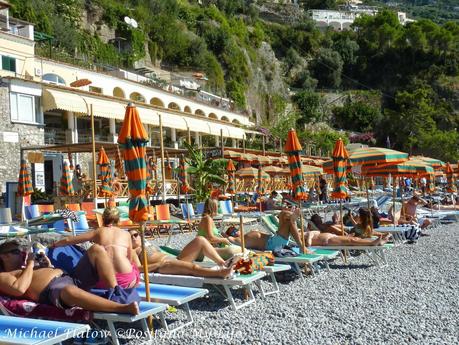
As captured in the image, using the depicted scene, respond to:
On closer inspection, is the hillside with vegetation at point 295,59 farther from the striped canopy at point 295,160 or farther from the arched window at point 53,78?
the striped canopy at point 295,160

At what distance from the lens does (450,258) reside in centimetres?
895

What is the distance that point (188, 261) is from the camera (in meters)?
6.03

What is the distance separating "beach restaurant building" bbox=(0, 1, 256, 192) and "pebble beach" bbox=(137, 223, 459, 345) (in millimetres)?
11921

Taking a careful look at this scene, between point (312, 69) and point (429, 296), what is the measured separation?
72.5 meters

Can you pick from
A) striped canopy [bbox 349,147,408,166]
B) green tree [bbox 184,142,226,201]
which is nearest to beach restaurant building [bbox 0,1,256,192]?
green tree [bbox 184,142,226,201]

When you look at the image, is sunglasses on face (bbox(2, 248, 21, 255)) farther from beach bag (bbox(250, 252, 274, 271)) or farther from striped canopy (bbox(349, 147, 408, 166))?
striped canopy (bbox(349, 147, 408, 166))

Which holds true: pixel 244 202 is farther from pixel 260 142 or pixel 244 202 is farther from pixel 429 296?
pixel 260 142

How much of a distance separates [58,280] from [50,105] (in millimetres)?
18170

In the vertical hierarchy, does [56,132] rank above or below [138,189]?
above

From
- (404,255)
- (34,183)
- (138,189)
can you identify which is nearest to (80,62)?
(34,183)

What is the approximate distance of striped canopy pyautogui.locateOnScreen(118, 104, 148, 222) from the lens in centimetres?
474

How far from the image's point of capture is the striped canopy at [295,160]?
8461 millimetres

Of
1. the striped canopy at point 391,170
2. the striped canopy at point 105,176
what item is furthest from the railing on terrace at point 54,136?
the striped canopy at point 391,170

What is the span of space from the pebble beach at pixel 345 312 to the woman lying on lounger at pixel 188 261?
1.35 ft
